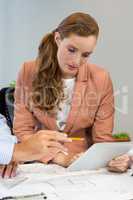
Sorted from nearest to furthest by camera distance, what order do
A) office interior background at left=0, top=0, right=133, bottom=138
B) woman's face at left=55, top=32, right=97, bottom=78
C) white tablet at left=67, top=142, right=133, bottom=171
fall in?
white tablet at left=67, top=142, right=133, bottom=171, woman's face at left=55, top=32, right=97, bottom=78, office interior background at left=0, top=0, right=133, bottom=138

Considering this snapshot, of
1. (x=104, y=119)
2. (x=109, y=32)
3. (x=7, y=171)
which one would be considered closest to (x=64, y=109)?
(x=104, y=119)

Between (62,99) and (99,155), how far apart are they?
0.39 m

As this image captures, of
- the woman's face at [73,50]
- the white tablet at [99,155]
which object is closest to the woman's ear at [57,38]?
the woman's face at [73,50]

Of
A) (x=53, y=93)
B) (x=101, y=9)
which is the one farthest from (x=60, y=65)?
(x=101, y=9)

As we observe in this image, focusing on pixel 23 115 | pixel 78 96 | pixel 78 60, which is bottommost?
pixel 23 115

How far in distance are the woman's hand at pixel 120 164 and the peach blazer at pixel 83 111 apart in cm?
26

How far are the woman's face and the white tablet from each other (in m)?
0.39

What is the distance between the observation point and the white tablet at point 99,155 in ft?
4.07

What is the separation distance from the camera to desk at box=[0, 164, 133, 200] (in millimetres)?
991

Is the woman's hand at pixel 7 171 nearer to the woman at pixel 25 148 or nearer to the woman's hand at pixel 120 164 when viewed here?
the woman at pixel 25 148

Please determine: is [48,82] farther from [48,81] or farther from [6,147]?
[6,147]

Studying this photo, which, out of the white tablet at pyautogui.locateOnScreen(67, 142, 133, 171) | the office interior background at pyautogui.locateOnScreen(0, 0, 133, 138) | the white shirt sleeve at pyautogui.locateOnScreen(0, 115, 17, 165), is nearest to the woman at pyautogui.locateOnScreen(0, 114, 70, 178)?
the white shirt sleeve at pyautogui.locateOnScreen(0, 115, 17, 165)

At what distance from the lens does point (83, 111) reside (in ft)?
5.12

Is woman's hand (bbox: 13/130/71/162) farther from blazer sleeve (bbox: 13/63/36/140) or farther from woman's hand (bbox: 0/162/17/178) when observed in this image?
blazer sleeve (bbox: 13/63/36/140)
